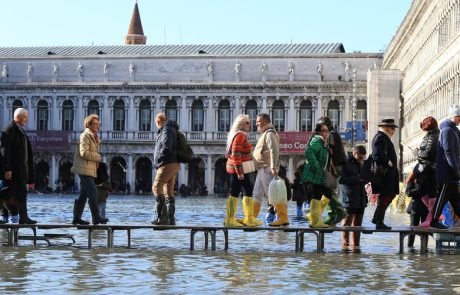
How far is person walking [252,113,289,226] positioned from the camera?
20.8 m

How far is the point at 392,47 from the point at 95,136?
233 feet

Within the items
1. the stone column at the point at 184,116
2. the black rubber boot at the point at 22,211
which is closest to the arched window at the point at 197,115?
the stone column at the point at 184,116

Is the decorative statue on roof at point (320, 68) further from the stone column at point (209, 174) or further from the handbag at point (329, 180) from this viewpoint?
the handbag at point (329, 180)

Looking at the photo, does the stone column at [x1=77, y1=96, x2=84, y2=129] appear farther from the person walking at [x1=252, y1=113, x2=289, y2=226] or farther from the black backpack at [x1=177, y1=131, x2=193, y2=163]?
the black backpack at [x1=177, y1=131, x2=193, y2=163]

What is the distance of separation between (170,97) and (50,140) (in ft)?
34.5

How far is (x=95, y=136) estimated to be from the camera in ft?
68.7

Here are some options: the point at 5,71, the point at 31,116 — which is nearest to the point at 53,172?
the point at 31,116

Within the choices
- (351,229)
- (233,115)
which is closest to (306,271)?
(351,229)

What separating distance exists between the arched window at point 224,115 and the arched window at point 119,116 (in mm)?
8360

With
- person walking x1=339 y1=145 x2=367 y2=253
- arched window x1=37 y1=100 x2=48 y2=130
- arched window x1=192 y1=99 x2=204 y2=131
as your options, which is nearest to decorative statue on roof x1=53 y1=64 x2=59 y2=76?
arched window x1=37 y1=100 x2=48 y2=130

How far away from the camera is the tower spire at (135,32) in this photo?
140125mm

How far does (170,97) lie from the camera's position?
367ft

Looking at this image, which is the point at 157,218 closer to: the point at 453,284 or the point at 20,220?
the point at 20,220

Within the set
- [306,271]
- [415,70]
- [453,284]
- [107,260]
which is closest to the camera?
[453,284]
